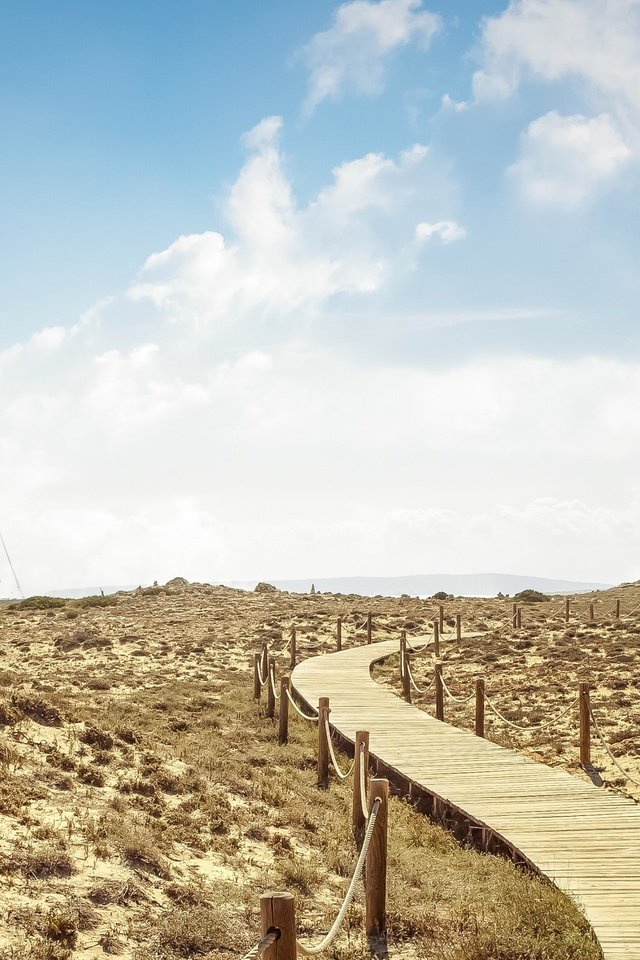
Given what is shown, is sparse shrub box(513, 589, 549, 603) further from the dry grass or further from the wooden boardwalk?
the dry grass

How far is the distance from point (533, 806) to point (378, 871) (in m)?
4.70

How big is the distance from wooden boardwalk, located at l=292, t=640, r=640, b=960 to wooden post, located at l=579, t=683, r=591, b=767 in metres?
1.34

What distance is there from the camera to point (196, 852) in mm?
9766

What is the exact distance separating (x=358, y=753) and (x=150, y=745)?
534cm

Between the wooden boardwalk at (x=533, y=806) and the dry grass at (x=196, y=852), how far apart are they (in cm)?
42

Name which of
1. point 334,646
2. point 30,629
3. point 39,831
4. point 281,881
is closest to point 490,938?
point 281,881

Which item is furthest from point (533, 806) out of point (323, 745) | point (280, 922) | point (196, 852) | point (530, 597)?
point (530, 597)

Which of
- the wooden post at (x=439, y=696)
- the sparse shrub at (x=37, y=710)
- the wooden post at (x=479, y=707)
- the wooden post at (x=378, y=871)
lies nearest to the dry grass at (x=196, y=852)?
the sparse shrub at (x=37, y=710)

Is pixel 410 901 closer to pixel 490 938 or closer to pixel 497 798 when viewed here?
pixel 490 938

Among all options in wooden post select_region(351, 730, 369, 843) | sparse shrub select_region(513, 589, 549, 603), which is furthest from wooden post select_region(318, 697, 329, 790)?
sparse shrub select_region(513, 589, 549, 603)

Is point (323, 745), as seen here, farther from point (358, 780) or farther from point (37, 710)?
point (37, 710)

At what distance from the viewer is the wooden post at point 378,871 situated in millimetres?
7594

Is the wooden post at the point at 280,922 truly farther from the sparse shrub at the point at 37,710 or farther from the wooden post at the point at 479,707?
the wooden post at the point at 479,707

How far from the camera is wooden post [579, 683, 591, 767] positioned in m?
14.7
